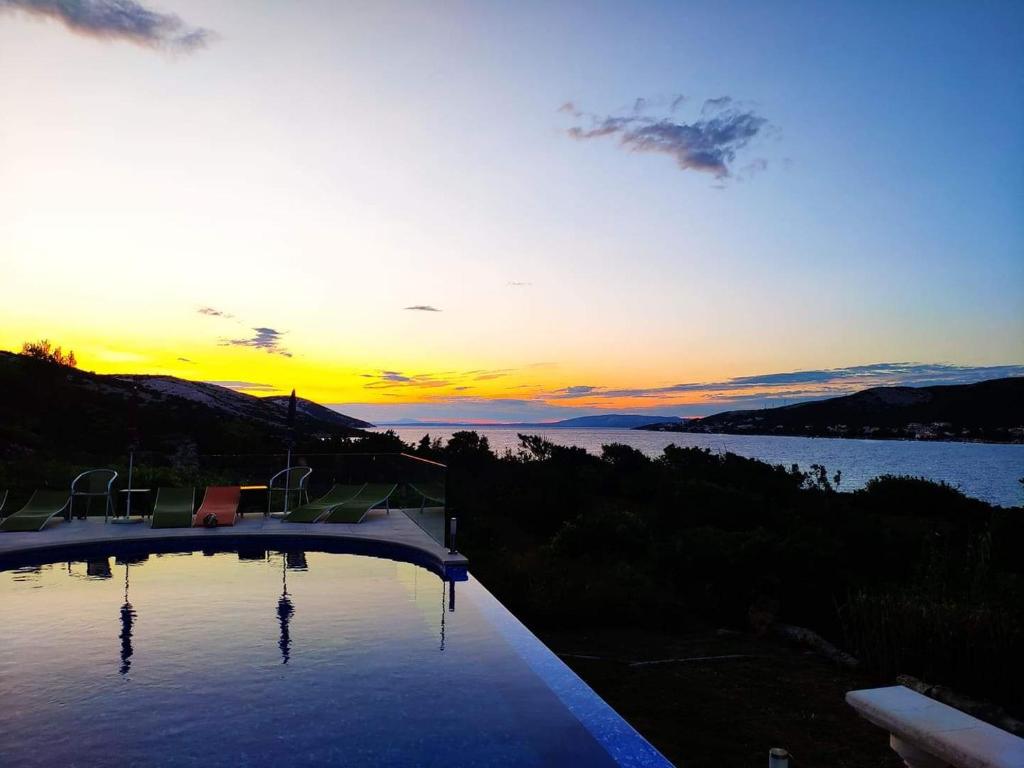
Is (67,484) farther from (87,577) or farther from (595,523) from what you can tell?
(595,523)

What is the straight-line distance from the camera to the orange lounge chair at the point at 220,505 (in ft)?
36.1

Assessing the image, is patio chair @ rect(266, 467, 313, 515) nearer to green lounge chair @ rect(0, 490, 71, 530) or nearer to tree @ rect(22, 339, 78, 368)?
green lounge chair @ rect(0, 490, 71, 530)

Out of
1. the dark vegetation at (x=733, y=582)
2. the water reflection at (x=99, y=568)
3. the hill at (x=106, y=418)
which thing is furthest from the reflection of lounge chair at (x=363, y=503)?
the hill at (x=106, y=418)

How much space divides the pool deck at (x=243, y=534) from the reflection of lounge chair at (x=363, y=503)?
195 mm

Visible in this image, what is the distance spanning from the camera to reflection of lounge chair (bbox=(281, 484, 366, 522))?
11.5 metres

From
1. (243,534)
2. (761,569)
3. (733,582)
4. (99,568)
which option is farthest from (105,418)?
(761,569)

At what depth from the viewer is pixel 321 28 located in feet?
35.4

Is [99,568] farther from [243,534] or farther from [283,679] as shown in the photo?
[283,679]

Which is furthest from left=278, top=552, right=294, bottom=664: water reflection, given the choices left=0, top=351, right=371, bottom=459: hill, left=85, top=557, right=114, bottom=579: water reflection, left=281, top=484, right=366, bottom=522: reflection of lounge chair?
left=0, top=351, right=371, bottom=459: hill

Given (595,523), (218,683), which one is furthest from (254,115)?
(218,683)

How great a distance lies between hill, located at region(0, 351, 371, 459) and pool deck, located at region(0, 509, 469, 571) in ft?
29.2

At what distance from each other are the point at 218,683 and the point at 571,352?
1540 cm

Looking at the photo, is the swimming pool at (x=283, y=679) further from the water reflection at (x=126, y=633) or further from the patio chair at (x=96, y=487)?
the patio chair at (x=96, y=487)

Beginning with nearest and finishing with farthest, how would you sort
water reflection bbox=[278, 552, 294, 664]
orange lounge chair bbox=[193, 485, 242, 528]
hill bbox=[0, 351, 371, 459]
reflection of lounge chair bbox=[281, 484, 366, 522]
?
water reflection bbox=[278, 552, 294, 664] → orange lounge chair bbox=[193, 485, 242, 528] → reflection of lounge chair bbox=[281, 484, 366, 522] → hill bbox=[0, 351, 371, 459]
